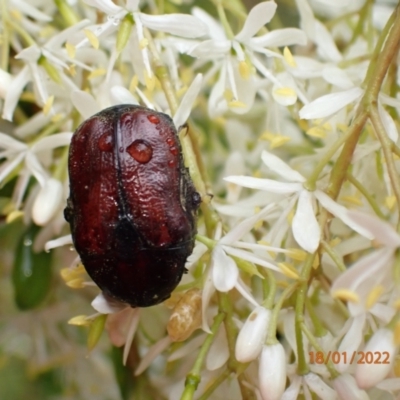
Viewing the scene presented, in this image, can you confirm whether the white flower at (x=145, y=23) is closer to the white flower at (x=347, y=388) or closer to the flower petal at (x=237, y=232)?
the flower petal at (x=237, y=232)

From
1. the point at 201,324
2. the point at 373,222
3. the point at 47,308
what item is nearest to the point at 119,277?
the point at 201,324

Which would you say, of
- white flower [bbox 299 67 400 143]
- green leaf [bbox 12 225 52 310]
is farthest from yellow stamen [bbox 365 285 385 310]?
green leaf [bbox 12 225 52 310]

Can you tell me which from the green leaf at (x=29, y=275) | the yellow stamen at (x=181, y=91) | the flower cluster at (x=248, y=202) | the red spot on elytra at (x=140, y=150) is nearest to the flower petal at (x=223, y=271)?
the flower cluster at (x=248, y=202)

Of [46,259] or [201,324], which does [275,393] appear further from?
[46,259]

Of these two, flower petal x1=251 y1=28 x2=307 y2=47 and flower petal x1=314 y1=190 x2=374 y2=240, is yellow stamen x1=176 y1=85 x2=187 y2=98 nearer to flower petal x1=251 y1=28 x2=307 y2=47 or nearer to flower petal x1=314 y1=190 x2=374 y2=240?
flower petal x1=251 y1=28 x2=307 y2=47

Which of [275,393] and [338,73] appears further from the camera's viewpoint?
[338,73]

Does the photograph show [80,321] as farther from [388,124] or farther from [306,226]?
[388,124]

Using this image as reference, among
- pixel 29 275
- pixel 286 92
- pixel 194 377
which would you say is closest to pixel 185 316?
pixel 194 377
